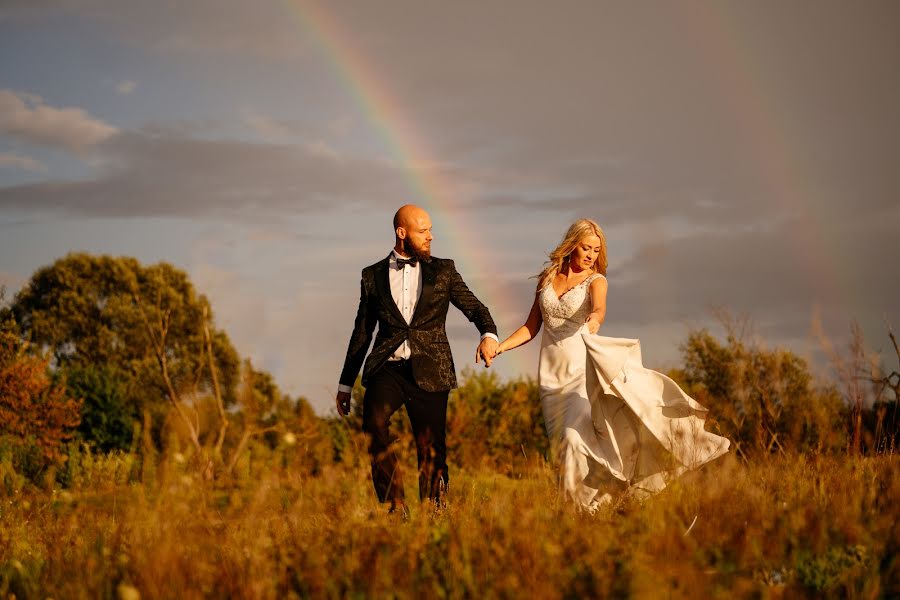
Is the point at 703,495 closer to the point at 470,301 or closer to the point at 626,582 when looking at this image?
the point at 626,582

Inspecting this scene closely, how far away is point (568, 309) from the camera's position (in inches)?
326

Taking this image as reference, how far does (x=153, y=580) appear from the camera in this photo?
15.9 feet

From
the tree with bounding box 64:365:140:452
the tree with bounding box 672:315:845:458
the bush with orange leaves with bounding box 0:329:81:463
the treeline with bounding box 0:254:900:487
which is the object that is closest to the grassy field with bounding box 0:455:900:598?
the treeline with bounding box 0:254:900:487

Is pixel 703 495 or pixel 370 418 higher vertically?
pixel 370 418

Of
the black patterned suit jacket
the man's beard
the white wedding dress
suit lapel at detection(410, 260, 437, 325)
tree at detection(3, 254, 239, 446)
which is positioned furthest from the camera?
tree at detection(3, 254, 239, 446)

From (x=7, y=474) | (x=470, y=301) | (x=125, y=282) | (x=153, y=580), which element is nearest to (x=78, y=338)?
(x=125, y=282)

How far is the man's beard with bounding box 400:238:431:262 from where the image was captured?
850 centimetres

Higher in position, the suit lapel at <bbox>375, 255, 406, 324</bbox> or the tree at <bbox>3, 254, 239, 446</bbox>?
the tree at <bbox>3, 254, 239, 446</bbox>

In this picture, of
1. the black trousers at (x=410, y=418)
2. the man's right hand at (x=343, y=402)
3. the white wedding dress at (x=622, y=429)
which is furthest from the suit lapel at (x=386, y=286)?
the white wedding dress at (x=622, y=429)

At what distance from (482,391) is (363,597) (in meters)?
12.8

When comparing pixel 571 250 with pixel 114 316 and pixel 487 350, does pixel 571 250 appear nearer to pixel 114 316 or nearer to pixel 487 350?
pixel 487 350

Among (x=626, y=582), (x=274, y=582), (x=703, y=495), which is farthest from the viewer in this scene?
(x=703, y=495)

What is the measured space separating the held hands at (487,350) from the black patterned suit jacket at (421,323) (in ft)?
0.55

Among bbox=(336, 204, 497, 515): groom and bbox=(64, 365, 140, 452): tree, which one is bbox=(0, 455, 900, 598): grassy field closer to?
bbox=(336, 204, 497, 515): groom
